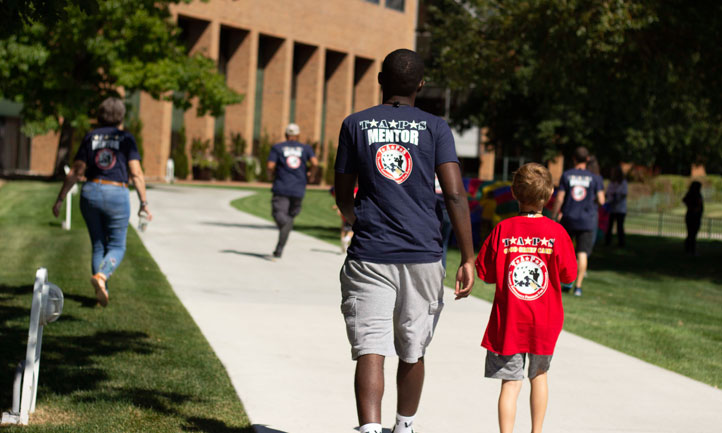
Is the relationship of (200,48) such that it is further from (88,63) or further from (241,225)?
A: (241,225)

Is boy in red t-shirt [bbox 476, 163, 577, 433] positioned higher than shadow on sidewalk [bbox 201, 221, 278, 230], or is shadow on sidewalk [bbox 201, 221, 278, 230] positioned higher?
boy in red t-shirt [bbox 476, 163, 577, 433]

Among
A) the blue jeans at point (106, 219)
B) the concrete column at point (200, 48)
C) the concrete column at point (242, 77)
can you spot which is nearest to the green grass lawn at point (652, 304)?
the blue jeans at point (106, 219)

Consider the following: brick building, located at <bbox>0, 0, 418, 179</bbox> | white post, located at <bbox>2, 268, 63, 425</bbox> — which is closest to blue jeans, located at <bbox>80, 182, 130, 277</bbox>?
white post, located at <bbox>2, 268, 63, 425</bbox>

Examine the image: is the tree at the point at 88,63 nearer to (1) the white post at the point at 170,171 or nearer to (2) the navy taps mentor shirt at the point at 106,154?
(1) the white post at the point at 170,171

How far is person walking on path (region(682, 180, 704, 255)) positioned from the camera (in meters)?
20.7

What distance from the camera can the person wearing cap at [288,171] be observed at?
40.8 ft

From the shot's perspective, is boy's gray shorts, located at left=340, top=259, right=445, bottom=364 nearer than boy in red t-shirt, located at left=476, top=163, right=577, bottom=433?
Yes

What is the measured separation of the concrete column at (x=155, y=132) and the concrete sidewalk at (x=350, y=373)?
35558mm

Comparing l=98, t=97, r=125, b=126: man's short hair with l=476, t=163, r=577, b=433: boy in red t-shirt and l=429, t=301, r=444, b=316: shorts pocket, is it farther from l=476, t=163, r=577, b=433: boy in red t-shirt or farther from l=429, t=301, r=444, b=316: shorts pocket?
l=429, t=301, r=444, b=316: shorts pocket

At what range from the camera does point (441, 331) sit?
8.16 meters

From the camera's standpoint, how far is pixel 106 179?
26.1 feet

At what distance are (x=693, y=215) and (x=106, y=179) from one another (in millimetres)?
15963

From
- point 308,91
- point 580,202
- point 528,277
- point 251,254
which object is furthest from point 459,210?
point 308,91

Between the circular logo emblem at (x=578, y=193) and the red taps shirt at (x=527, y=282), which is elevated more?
the circular logo emblem at (x=578, y=193)
